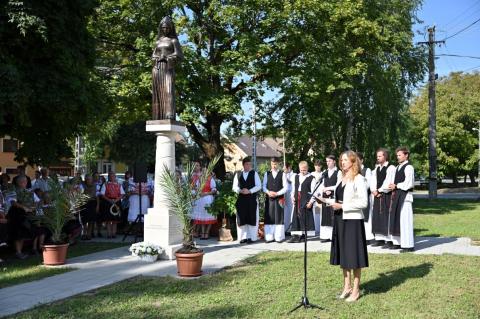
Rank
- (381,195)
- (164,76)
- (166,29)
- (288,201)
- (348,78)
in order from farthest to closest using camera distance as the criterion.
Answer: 1. (348,78)
2. (288,201)
3. (381,195)
4. (166,29)
5. (164,76)

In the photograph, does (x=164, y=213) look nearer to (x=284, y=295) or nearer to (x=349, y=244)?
(x=284, y=295)

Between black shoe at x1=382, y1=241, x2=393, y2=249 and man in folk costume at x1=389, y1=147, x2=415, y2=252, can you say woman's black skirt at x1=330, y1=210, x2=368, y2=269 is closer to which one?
man in folk costume at x1=389, y1=147, x2=415, y2=252

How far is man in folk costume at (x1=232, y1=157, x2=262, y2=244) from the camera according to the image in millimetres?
12484

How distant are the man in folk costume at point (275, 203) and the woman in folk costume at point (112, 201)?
418cm

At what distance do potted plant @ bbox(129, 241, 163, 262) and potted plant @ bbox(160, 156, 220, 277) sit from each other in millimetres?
1474

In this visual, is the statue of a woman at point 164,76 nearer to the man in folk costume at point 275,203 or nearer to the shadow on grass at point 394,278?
the man in folk costume at point 275,203

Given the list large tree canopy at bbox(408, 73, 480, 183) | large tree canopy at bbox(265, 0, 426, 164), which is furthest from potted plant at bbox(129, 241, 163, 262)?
large tree canopy at bbox(408, 73, 480, 183)

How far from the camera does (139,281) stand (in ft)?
26.2

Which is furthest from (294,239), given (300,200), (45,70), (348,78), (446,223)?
(348,78)

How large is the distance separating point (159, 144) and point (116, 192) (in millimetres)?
4106

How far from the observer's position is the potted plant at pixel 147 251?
9719 millimetres

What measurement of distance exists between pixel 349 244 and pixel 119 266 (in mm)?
4677

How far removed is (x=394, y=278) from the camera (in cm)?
792

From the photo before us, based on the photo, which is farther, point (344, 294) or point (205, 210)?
point (205, 210)
